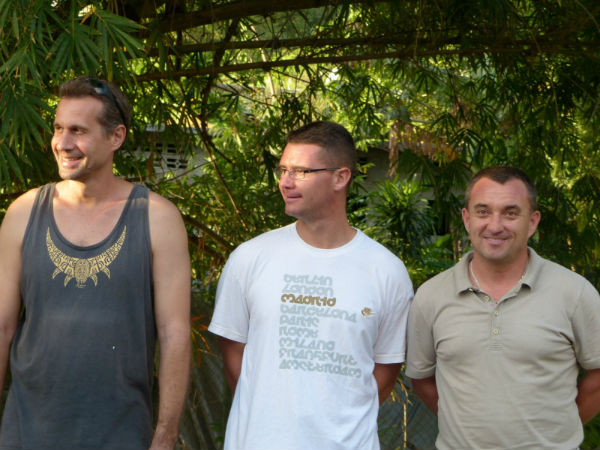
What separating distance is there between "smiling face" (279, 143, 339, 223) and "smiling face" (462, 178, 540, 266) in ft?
1.33

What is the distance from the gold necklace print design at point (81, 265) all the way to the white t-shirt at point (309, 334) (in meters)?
0.38

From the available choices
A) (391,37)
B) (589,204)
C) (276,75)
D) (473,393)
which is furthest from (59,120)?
(589,204)

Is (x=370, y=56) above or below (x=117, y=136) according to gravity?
above

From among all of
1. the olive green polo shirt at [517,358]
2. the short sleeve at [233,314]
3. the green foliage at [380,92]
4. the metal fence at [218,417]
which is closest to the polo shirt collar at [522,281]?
the olive green polo shirt at [517,358]

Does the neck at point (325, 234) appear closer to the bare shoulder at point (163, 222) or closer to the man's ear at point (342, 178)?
the man's ear at point (342, 178)

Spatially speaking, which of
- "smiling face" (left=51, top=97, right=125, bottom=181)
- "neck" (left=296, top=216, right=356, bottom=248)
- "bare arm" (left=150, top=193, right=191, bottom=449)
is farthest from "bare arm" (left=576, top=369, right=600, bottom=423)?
"smiling face" (left=51, top=97, right=125, bottom=181)

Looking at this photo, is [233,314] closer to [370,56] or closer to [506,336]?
[506,336]

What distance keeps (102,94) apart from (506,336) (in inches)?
48.9

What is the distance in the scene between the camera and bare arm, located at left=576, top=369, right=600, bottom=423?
2.37 meters

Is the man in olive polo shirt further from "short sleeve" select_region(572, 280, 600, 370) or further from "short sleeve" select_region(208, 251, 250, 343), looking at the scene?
"short sleeve" select_region(208, 251, 250, 343)

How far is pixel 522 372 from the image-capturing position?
2.22 meters

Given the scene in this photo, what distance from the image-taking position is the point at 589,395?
2398 millimetres

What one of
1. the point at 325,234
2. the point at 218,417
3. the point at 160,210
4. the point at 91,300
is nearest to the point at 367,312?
the point at 325,234

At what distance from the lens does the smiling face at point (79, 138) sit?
7.09 ft
